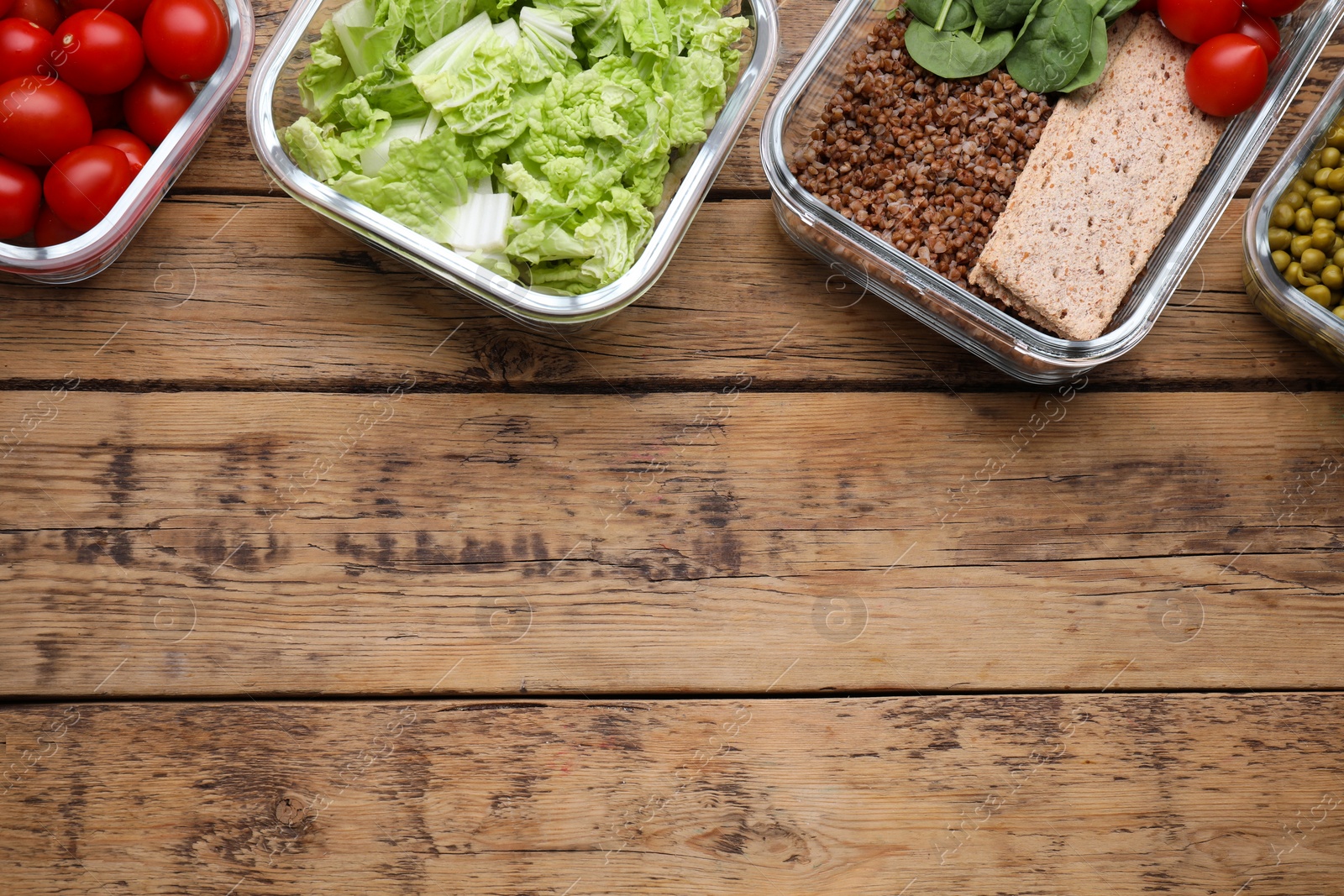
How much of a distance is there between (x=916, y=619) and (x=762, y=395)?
0.50 metres

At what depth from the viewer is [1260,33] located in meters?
1.53

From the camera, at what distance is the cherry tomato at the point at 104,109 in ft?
4.93

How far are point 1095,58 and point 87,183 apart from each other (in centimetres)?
167

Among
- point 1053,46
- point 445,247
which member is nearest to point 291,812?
point 445,247

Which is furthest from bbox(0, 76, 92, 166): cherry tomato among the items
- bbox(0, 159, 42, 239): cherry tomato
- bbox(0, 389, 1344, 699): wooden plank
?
bbox(0, 389, 1344, 699): wooden plank

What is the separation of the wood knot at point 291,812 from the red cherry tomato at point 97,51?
4.12ft

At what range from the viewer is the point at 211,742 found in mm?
1588

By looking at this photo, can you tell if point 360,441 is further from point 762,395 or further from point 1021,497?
point 1021,497

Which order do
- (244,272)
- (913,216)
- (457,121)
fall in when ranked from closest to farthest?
(457,121)
(913,216)
(244,272)

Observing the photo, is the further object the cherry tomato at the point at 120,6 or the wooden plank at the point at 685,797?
the wooden plank at the point at 685,797

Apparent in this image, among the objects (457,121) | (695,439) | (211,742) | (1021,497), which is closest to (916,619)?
(1021,497)

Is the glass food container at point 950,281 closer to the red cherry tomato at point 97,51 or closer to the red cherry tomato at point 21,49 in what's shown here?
the red cherry tomato at point 97,51

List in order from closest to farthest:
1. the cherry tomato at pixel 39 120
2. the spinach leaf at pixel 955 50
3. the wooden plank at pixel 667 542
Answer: the cherry tomato at pixel 39 120
the spinach leaf at pixel 955 50
the wooden plank at pixel 667 542

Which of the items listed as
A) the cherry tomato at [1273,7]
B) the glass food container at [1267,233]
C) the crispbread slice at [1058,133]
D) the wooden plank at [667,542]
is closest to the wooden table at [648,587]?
the wooden plank at [667,542]
